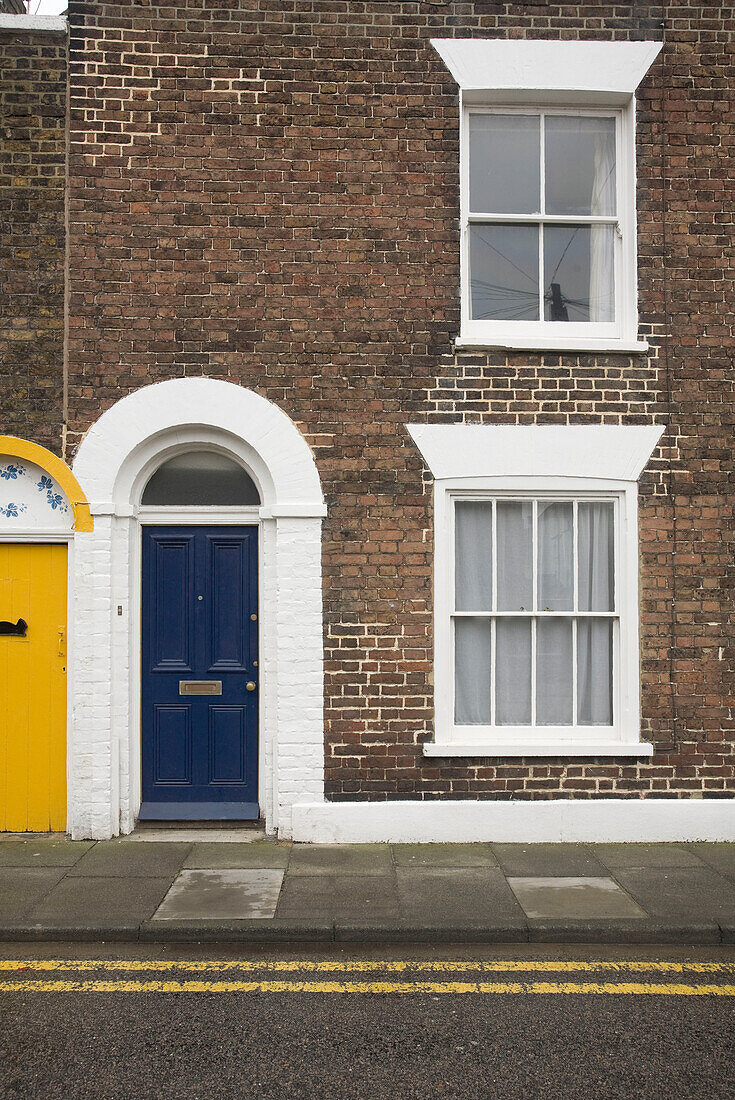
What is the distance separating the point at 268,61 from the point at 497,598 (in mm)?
4754

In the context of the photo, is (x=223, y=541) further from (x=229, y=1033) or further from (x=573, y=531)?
(x=229, y=1033)

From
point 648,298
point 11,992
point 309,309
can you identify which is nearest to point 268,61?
point 309,309

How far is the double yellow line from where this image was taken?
4523mm

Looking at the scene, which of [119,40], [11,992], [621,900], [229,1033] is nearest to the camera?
[229,1033]

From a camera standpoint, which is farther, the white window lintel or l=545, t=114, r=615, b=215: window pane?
l=545, t=114, r=615, b=215: window pane

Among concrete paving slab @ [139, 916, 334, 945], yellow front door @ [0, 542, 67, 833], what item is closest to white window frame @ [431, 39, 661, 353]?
yellow front door @ [0, 542, 67, 833]

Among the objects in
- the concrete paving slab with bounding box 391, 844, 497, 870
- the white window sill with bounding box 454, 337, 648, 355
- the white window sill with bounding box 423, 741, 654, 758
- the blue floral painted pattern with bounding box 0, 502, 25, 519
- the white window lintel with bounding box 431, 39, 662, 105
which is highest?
the white window lintel with bounding box 431, 39, 662, 105

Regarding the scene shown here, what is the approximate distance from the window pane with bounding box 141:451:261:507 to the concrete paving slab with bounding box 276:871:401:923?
9.90 feet

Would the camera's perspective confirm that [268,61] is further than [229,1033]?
Yes

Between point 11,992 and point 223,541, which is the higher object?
point 223,541

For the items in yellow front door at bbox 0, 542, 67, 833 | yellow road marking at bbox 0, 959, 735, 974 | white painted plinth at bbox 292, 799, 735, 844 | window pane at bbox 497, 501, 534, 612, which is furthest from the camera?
window pane at bbox 497, 501, 534, 612

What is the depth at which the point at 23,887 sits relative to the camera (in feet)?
18.7

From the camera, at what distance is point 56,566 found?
22.7 ft

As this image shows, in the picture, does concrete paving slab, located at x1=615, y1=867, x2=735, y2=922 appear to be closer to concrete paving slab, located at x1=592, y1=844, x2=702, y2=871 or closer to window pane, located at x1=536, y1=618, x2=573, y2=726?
concrete paving slab, located at x1=592, y1=844, x2=702, y2=871
